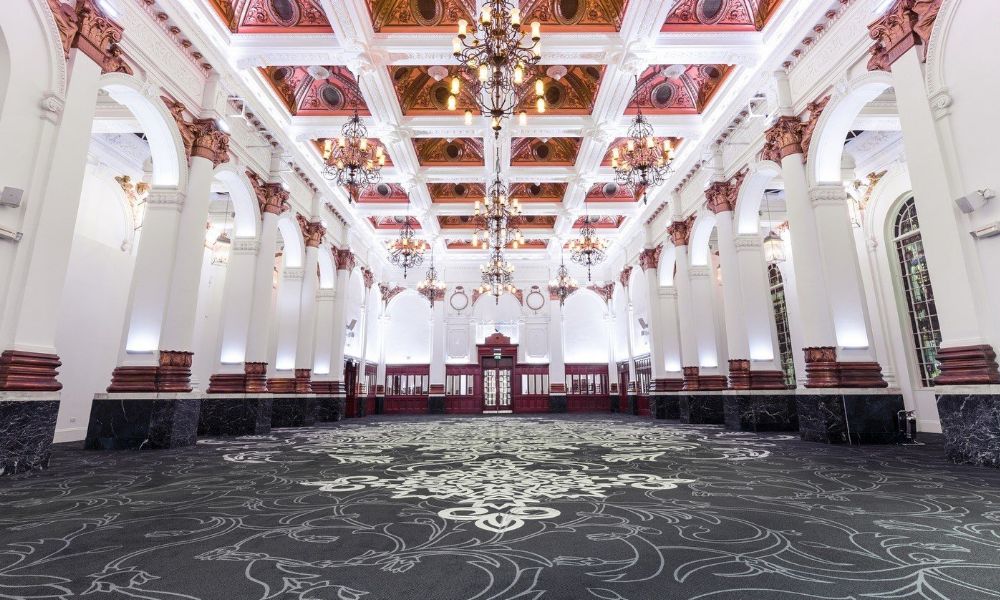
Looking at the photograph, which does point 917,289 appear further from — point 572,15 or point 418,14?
point 418,14

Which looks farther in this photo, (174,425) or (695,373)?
(695,373)

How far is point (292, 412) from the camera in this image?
10219mm

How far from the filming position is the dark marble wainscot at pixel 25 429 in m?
3.84

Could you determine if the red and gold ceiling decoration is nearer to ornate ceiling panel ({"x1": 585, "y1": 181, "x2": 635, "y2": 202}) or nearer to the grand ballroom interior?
the grand ballroom interior

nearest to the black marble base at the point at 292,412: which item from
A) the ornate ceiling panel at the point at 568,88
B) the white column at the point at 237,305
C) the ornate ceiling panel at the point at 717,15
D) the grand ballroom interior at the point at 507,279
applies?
the grand ballroom interior at the point at 507,279

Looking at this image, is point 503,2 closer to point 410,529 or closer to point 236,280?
point 410,529

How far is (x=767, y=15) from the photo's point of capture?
23.4ft

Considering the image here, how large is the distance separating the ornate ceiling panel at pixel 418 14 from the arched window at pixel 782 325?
8495mm

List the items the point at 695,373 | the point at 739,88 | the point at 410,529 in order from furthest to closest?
1. the point at 695,373
2. the point at 739,88
3. the point at 410,529

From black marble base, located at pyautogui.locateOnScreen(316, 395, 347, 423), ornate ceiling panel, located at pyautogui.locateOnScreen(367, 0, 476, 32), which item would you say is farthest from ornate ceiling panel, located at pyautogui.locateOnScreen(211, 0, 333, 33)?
black marble base, located at pyautogui.locateOnScreen(316, 395, 347, 423)

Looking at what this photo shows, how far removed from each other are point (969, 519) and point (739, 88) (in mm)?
7777

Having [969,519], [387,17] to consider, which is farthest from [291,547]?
[387,17]

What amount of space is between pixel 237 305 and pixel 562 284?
9093mm

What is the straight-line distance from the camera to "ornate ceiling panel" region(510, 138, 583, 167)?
11.4m
